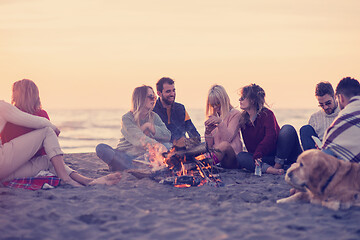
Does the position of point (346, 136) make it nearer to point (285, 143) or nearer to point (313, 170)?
point (313, 170)

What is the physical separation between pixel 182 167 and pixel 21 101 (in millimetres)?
2665

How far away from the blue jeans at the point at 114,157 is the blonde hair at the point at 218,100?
5.66 feet

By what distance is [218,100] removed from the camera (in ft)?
24.6

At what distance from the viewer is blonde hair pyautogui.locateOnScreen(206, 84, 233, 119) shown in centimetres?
744

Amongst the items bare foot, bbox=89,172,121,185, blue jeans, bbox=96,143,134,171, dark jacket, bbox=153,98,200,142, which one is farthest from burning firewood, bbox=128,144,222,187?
dark jacket, bbox=153,98,200,142

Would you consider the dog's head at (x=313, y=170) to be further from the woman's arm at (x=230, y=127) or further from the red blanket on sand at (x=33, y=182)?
the red blanket on sand at (x=33, y=182)

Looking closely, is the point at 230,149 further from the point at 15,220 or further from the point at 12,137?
the point at 15,220

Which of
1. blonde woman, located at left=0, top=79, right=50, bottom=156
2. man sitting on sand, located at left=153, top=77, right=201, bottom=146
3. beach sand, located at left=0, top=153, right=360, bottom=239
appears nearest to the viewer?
beach sand, located at left=0, top=153, right=360, bottom=239

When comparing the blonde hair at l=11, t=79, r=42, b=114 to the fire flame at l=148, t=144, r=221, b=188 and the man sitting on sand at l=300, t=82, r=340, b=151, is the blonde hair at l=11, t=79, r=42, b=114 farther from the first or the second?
the man sitting on sand at l=300, t=82, r=340, b=151

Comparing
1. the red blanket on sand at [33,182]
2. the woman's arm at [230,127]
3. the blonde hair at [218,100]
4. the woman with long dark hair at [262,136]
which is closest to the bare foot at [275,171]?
the woman with long dark hair at [262,136]

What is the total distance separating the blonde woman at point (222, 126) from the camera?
7438 mm

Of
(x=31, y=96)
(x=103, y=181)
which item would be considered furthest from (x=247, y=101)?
(x=31, y=96)

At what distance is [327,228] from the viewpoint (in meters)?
3.89

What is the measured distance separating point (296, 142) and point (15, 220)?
502 centimetres
